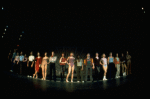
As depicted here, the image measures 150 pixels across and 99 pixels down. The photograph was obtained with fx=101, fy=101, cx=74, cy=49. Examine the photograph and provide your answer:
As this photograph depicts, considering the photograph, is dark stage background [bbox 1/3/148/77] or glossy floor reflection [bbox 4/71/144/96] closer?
glossy floor reflection [bbox 4/71/144/96]

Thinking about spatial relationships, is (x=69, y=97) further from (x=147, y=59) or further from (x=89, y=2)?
(x=89, y=2)

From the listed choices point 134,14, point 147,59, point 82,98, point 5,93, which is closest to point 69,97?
point 82,98

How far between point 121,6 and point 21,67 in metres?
11.2

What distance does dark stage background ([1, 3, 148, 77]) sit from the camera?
30.8 ft

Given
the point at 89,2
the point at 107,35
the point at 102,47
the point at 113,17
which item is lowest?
the point at 102,47

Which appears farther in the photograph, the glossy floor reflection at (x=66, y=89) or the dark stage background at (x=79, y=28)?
the dark stage background at (x=79, y=28)

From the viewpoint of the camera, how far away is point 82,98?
4059mm

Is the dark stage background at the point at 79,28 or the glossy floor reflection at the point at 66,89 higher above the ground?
the dark stage background at the point at 79,28

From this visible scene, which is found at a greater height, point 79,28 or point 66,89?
point 79,28

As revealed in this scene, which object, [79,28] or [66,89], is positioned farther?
[79,28]

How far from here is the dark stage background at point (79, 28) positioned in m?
9.39

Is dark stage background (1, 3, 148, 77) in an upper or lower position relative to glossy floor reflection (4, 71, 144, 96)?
upper

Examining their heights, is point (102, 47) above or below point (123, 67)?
above

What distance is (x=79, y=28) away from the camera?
444 inches
